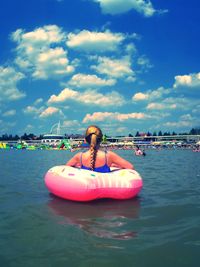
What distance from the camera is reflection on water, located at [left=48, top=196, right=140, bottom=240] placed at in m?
4.34

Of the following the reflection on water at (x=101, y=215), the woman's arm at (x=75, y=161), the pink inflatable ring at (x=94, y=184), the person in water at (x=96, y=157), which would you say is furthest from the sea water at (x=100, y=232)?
the woman's arm at (x=75, y=161)

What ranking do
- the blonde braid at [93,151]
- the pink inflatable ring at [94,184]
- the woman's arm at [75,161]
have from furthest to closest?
the woman's arm at [75,161] < the blonde braid at [93,151] < the pink inflatable ring at [94,184]

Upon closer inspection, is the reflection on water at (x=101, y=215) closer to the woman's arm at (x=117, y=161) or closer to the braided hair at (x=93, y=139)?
the woman's arm at (x=117, y=161)

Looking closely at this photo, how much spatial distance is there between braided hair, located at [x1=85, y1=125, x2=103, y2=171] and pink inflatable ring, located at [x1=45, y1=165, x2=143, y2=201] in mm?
437

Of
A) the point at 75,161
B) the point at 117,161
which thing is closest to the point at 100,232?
the point at 117,161

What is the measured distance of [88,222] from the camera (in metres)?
4.90

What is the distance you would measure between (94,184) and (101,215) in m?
0.99

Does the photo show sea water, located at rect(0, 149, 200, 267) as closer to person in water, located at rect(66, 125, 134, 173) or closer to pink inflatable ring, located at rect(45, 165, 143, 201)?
pink inflatable ring, located at rect(45, 165, 143, 201)

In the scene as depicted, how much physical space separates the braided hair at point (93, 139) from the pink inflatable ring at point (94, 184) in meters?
0.44

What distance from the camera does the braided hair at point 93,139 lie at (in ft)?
22.2

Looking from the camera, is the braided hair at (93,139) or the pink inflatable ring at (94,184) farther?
the braided hair at (93,139)

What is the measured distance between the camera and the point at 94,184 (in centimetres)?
Answer: 635

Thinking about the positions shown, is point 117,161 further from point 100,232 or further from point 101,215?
point 100,232

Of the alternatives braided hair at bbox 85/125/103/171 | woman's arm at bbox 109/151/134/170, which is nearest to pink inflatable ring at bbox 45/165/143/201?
woman's arm at bbox 109/151/134/170
